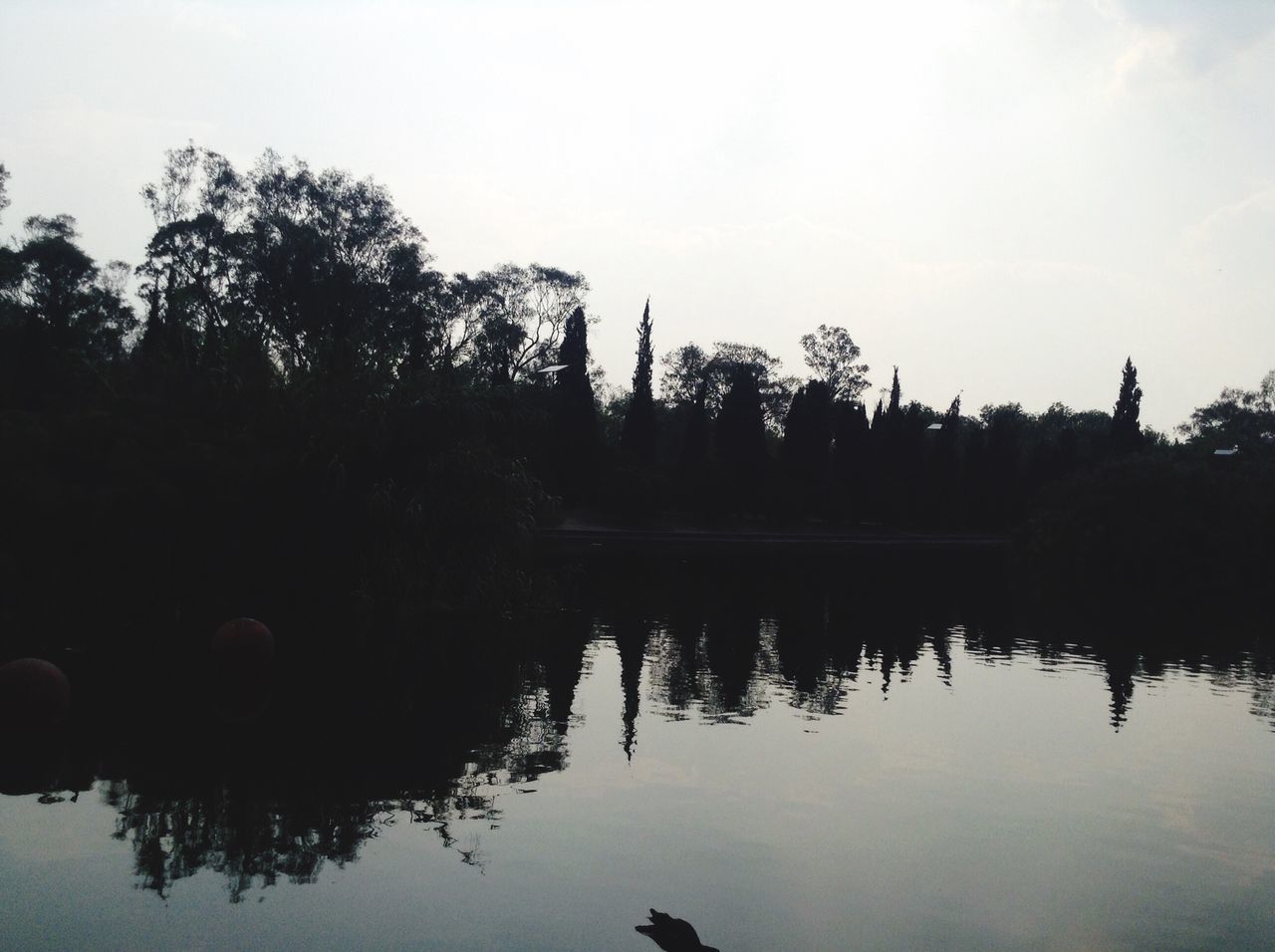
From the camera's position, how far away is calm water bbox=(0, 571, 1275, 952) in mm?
8727

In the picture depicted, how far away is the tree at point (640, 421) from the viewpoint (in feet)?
240

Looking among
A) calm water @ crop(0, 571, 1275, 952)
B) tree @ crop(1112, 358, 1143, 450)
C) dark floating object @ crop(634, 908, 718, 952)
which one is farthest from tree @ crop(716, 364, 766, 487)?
dark floating object @ crop(634, 908, 718, 952)

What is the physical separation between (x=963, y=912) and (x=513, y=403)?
19181 mm

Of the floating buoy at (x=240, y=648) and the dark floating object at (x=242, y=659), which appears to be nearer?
the dark floating object at (x=242, y=659)

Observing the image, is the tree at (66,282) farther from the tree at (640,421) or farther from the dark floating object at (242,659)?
the dark floating object at (242,659)

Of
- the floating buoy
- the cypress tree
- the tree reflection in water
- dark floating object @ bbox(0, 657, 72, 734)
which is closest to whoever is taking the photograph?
the tree reflection in water

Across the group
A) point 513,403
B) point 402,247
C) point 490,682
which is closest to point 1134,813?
point 490,682

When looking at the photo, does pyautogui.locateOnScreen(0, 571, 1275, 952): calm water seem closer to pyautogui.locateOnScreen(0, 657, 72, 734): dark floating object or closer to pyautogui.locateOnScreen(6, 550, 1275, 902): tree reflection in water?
pyautogui.locateOnScreen(6, 550, 1275, 902): tree reflection in water

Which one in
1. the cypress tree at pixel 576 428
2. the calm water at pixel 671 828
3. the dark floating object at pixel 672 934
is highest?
the cypress tree at pixel 576 428

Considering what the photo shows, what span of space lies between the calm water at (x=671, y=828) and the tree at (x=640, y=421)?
2120 inches

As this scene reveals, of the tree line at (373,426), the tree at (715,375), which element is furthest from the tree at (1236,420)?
the tree at (715,375)

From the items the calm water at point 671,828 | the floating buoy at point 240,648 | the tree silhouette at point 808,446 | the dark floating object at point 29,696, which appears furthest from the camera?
the tree silhouette at point 808,446

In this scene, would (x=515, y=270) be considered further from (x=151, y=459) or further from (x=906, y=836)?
(x=906, y=836)

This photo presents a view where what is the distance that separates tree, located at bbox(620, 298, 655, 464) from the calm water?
53.8 m
